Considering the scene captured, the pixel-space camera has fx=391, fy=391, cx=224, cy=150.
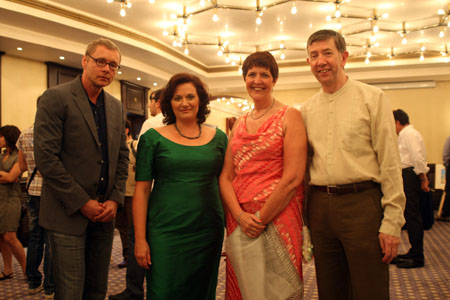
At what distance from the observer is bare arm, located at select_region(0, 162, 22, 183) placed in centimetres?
381

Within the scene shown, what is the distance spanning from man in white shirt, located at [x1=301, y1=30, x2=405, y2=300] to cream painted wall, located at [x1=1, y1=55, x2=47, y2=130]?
6.38 m

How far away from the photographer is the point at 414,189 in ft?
13.9

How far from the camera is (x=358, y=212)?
1.78 metres

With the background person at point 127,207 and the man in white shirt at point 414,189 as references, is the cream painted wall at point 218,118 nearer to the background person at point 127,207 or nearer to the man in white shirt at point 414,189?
the man in white shirt at point 414,189

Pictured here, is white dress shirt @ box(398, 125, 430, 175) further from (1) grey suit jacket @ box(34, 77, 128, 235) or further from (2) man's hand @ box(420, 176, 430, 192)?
(1) grey suit jacket @ box(34, 77, 128, 235)

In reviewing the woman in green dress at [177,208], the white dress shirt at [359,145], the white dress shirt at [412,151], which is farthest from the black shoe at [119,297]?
the white dress shirt at [412,151]

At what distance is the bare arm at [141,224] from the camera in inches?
77.9

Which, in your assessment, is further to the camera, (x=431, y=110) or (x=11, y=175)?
(x=431, y=110)

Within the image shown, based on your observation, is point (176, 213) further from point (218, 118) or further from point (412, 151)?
point (218, 118)

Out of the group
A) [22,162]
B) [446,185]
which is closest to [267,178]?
[22,162]

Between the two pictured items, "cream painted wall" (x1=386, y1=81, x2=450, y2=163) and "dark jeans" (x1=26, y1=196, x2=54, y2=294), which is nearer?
"dark jeans" (x1=26, y1=196, x2=54, y2=294)

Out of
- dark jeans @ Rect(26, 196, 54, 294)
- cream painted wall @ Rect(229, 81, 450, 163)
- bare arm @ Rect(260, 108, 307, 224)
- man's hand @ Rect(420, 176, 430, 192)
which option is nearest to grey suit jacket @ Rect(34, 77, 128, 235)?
bare arm @ Rect(260, 108, 307, 224)

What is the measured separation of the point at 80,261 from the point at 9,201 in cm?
242

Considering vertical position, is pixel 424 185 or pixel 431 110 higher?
pixel 431 110
